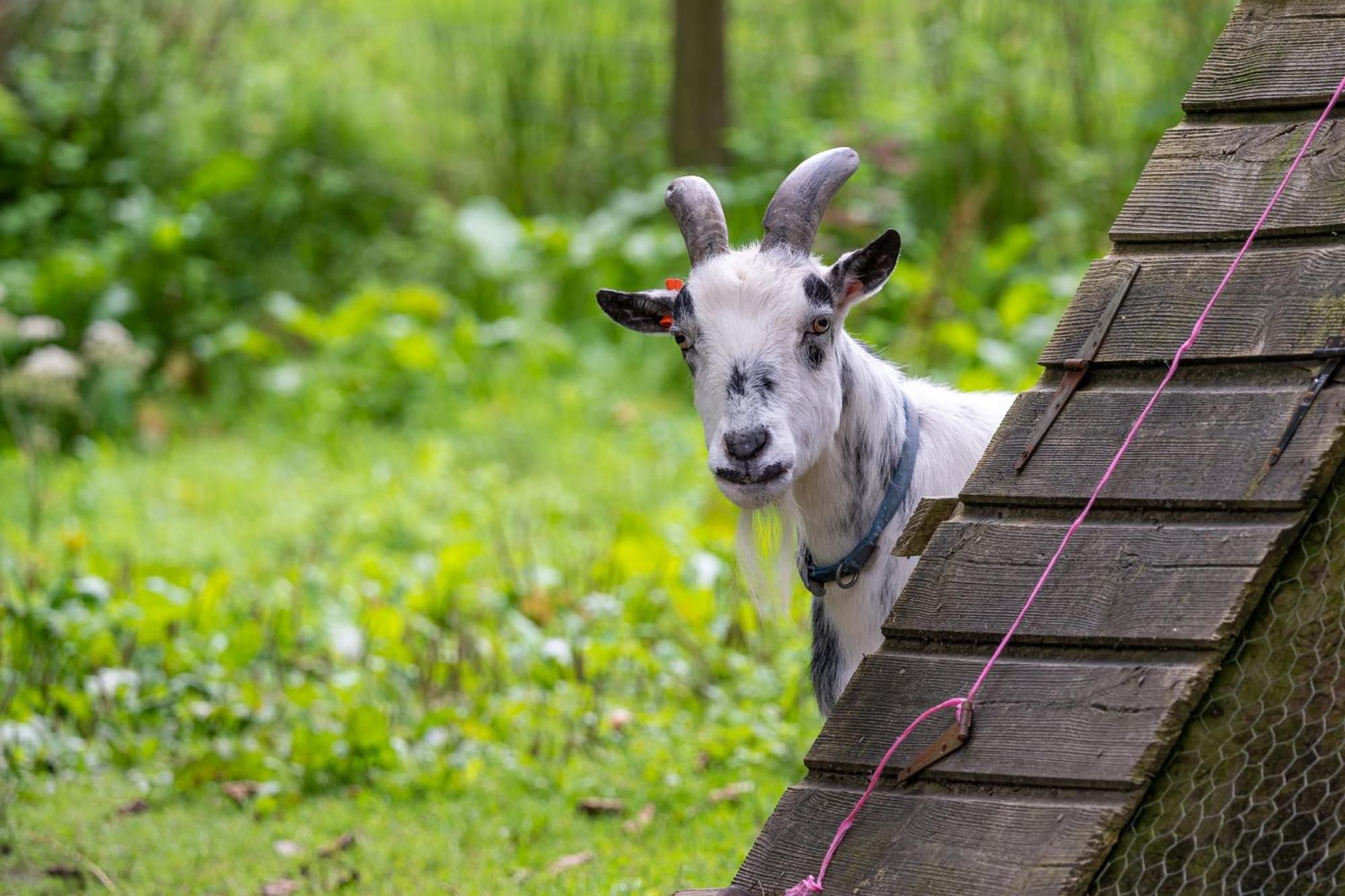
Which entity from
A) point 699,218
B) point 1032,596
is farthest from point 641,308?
point 1032,596

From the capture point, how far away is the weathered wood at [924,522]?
2898 millimetres

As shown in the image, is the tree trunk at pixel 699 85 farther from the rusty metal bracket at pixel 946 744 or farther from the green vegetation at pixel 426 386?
the rusty metal bracket at pixel 946 744

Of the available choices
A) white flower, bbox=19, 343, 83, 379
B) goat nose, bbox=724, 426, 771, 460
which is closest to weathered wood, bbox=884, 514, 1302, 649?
goat nose, bbox=724, 426, 771, 460

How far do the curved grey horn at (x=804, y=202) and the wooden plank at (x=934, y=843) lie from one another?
125 centimetres

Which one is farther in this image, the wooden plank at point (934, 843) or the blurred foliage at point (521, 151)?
the blurred foliage at point (521, 151)

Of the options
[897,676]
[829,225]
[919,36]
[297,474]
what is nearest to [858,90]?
[919,36]

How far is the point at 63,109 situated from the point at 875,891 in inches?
394

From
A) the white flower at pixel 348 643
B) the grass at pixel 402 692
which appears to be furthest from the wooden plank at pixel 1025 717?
the white flower at pixel 348 643

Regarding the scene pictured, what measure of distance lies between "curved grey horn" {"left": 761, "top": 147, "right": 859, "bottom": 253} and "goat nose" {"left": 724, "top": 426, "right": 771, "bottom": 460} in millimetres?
538

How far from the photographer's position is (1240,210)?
2764 mm

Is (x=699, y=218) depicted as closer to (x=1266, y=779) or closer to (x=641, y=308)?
(x=641, y=308)

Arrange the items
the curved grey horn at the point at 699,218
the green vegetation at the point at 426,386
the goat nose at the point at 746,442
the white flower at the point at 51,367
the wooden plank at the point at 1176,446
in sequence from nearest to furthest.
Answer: the wooden plank at the point at 1176,446 < the goat nose at the point at 746,442 < the curved grey horn at the point at 699,218 < the green vegetation at the point at 426,386 < the white flower at the point at 51,367

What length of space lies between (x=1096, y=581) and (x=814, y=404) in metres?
0.85

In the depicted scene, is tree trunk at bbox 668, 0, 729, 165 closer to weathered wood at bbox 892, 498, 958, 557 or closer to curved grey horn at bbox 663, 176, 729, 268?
curved grey horn at bbox 663, 176, 729, 268
